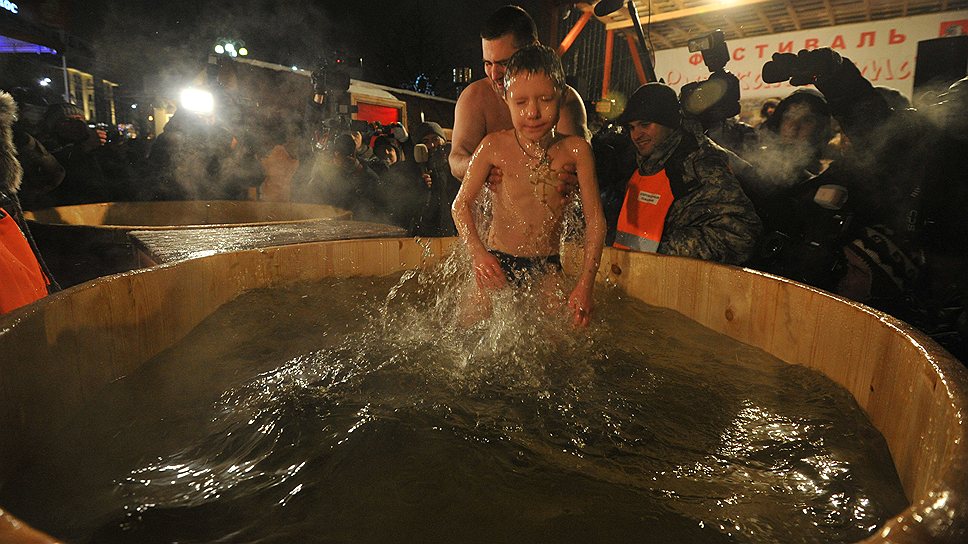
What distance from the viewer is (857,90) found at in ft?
10.2

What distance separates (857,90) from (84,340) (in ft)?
13.5

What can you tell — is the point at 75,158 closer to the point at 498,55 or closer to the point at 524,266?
the point at 498,55

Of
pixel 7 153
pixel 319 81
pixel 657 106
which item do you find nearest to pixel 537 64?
pixel 657 106

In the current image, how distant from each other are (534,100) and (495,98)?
863mm

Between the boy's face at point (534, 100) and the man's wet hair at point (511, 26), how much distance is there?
70 centimetres

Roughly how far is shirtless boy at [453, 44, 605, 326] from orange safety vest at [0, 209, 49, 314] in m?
2.04

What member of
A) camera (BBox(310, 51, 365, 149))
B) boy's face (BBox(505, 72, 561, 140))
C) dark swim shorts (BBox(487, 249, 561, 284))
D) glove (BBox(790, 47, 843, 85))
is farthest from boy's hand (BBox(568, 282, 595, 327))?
camera (BBox(310, 51, 365, 149))

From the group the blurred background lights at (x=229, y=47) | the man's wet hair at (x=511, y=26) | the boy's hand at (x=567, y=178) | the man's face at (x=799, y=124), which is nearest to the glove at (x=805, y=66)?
A: the man's face at (x=799, y=124)

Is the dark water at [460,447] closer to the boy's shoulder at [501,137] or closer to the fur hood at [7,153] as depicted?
the boy's shoulder at [501,137]

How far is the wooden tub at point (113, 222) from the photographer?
3.80m

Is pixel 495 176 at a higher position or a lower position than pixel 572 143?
lower

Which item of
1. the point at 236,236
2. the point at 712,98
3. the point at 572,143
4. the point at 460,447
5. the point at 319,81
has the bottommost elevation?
the point at 460,447

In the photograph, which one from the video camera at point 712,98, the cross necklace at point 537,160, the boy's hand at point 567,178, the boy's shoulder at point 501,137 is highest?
the video camera at point 712,98

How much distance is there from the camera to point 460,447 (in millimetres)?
1482
